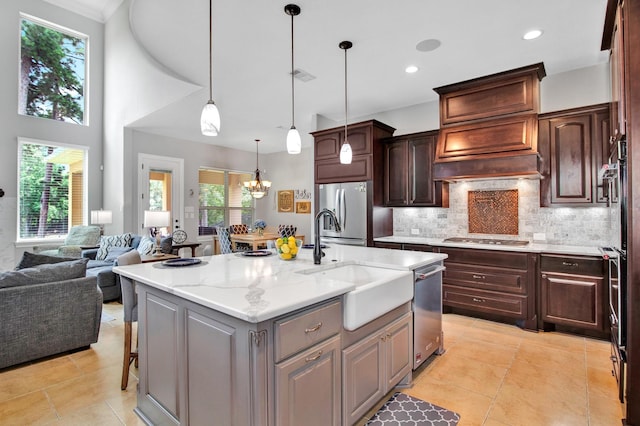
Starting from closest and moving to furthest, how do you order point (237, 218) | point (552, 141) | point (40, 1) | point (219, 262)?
point (219, 262)
point (552, 141)
point (40, 1)
point (237, 218)

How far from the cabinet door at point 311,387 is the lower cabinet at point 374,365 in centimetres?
9

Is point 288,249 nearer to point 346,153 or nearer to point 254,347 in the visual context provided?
point 346,153

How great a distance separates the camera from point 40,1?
19.6 ft

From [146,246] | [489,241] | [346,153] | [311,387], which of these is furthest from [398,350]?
[146,246]

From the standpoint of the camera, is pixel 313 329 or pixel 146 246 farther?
pixel 146 246

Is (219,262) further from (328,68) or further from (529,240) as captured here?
(529,240)

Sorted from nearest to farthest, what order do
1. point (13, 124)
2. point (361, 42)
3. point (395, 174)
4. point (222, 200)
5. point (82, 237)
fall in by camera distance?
point (361, 42) → point (395, 174) → point (13, 124) → point (82, 237) → point (222, 200)

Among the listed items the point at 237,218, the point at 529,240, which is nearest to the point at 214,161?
the point at 237,218

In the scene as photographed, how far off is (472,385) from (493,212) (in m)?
2.49

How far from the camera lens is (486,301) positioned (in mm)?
3695

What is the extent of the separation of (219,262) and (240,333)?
3.93ft

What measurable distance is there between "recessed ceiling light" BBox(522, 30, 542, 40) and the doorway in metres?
6.55

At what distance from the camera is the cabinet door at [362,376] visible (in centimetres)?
172

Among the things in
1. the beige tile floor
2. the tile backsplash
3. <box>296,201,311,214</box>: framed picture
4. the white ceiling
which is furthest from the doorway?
the tile backsplash
